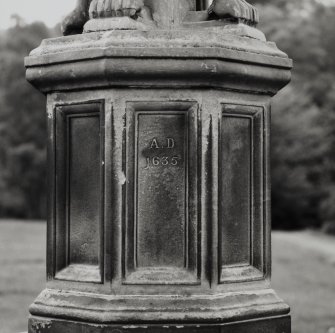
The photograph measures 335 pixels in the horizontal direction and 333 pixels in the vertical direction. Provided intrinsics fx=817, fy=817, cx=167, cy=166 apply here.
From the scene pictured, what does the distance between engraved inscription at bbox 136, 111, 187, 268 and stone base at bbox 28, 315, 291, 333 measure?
11.6 inches

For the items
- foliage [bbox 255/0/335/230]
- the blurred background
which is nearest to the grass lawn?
the blurred background

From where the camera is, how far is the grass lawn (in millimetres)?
9529

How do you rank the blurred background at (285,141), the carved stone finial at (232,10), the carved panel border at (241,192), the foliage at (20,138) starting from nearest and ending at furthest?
the carved panel border at (241,192) → the carved stone finial at (232,10) → the blurred background at (285,141) → the foliage at (20,138)

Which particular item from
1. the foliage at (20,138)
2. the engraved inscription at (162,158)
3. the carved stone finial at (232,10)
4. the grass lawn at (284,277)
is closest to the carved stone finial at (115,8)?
the carved stone finial at (232,10)

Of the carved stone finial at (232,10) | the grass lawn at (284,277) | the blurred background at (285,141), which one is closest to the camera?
the carved stone finial at (232,10)

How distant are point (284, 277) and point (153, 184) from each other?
10.8 m

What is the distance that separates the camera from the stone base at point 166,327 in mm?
3504

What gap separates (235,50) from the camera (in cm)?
364

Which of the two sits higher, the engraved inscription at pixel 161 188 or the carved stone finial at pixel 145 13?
the carved stone finial at pixel 145 13

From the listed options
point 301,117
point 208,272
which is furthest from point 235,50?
point 301,117

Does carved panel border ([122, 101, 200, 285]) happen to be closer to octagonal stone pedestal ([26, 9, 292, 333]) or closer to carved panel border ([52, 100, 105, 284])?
octagonal stone pedestal ([26, 9, 292, 333])

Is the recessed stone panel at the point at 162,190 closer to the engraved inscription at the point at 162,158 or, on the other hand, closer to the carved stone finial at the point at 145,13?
the engraved inscription at the point at 162,158

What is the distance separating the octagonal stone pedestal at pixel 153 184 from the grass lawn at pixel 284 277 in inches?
184

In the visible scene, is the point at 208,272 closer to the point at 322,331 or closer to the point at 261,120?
the point at 261,120
